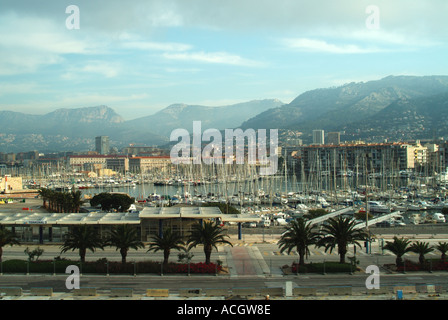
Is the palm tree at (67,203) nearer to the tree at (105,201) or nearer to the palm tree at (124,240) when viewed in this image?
the tree at (105,201)

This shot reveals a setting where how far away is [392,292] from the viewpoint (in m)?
13.8

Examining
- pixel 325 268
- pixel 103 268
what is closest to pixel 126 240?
pixel 103 268

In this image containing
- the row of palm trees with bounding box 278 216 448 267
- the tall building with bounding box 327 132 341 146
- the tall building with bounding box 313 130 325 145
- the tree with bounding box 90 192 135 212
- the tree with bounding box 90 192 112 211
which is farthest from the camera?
the tall building with bounding box 313 130 325 145

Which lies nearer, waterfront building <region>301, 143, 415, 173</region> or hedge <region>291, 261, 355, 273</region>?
hedge <region>291, 261, 355, 273</region>

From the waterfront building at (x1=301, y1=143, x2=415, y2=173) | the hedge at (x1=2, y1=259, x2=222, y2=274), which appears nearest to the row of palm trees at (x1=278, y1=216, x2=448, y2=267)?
the hedge at (x1=2, y1=259, x2=222, y2=274)

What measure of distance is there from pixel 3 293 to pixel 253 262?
9.53 m

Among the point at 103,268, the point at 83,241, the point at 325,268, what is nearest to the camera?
the point at 103,268

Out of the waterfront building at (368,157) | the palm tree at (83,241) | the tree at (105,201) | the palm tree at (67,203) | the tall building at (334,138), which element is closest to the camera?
the palm tree at (83,241)

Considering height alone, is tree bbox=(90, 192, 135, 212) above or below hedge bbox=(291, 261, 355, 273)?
above

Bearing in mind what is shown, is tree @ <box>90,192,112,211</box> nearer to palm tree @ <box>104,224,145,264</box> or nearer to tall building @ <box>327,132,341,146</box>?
palm tree @ <box>104,224,145,264</box>

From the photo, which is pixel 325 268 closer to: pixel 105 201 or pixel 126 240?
→ pixel 126 240

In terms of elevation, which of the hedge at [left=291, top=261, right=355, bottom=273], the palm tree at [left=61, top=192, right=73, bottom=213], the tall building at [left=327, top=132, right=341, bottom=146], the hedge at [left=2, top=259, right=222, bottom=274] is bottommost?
the hedge at [left=291, top=261, right=355, bottom=273]

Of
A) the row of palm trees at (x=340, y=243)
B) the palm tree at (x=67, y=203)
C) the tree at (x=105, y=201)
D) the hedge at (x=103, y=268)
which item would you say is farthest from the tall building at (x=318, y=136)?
the hedge at (x=103, y=268)
